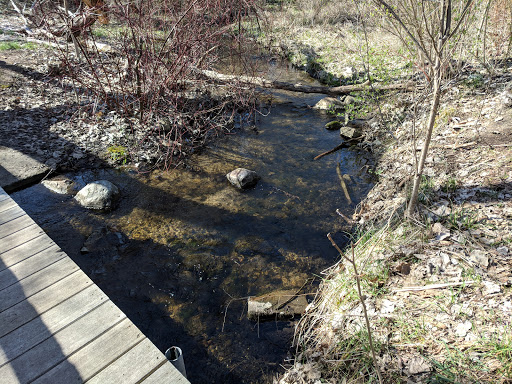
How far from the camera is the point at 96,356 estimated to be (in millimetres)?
2447

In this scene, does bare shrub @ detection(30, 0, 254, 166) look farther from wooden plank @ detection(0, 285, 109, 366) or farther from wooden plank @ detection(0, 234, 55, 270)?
wooden plank @ detection(0, 285, 109, 366)

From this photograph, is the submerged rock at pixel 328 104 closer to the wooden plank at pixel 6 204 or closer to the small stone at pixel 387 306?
the small stone at pixel 387 306

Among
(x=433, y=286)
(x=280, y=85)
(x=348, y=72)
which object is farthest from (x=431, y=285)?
(x=348, y=72)

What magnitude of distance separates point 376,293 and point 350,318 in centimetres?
35

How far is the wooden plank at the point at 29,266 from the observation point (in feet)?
10.0

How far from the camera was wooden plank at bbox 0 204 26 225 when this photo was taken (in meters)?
3.79

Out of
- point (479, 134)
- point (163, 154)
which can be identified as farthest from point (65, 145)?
point (479, 134)

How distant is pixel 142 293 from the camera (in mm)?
3943

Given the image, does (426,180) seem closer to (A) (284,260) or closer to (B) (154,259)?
(A) (284,260)

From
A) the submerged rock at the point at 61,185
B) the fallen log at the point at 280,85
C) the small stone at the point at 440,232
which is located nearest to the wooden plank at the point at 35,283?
the submerged rock at the point at 61,185

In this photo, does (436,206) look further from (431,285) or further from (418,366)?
(418,366)

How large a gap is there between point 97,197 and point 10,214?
133 cm

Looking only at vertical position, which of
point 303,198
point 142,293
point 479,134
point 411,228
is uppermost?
point 479,134

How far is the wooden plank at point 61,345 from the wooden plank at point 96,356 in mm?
47
